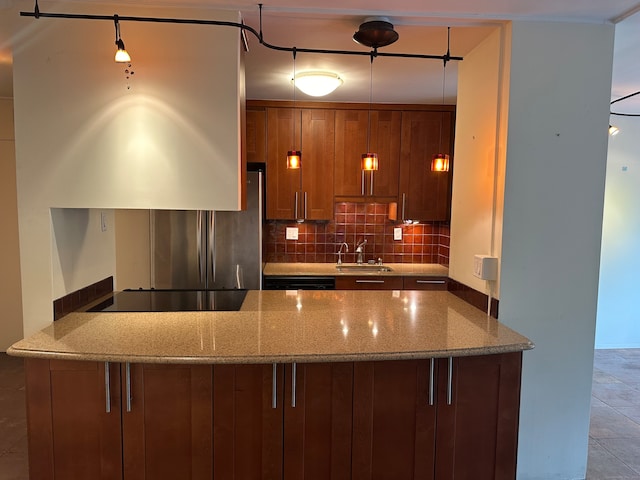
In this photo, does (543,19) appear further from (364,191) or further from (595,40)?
(364,191)

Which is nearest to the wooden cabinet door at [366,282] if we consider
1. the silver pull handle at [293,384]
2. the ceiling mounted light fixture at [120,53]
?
the silver pull handle at [293,384]

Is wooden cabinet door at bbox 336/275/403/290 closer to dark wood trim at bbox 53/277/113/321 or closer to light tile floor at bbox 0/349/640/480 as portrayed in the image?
light tile floor at bbox 0/349/640/480

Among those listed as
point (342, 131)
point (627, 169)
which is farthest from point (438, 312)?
point (627, 169)

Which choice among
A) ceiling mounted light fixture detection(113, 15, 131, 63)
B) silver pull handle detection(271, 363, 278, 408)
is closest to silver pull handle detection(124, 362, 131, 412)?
silver pull handle detection(271, 363, 278, 408)

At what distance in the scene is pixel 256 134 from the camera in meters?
4.02

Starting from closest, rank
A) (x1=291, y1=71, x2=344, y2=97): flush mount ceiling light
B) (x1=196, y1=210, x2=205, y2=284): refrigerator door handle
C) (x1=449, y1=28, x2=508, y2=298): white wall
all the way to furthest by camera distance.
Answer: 1. (x1=449, y1=28, x2=508, y2=298): white wall
2. (x1=291, y1=71, x2=344, y2=97): flush mount ceiling light
3. (x1=196, y1=210, x2=205, y2=284): refrigerator door handle

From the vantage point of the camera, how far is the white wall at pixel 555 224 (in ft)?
7.11

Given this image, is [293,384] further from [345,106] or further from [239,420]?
[345,106]

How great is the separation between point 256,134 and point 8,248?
2.63 m

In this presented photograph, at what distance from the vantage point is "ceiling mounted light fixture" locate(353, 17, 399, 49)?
6.94 ft

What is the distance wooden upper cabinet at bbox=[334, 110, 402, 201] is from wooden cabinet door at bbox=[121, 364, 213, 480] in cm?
270

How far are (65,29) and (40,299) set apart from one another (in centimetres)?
133

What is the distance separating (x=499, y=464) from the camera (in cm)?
194

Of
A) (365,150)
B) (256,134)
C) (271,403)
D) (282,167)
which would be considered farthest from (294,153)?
(271,403)
